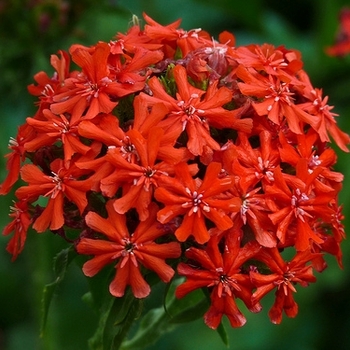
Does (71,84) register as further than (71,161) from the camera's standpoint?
Yes

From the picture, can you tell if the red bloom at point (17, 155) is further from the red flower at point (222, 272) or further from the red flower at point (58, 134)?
the red flower at point (222, 272)

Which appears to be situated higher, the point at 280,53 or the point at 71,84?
the point at 280,53

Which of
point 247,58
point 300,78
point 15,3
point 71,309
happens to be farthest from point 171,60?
point 71,309

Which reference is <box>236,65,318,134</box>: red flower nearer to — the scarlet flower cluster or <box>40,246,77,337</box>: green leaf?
the scarlet flower cluster

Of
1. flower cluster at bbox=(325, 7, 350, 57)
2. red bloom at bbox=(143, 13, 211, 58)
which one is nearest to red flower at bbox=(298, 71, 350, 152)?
red bloom at bbox=(143, 13, 211, 58)

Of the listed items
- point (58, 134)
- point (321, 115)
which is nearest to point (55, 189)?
point (58, 134)

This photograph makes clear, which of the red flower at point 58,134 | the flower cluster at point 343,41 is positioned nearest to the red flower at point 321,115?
the red flower at point 58,134

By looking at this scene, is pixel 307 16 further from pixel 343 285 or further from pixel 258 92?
pixel 258 92
